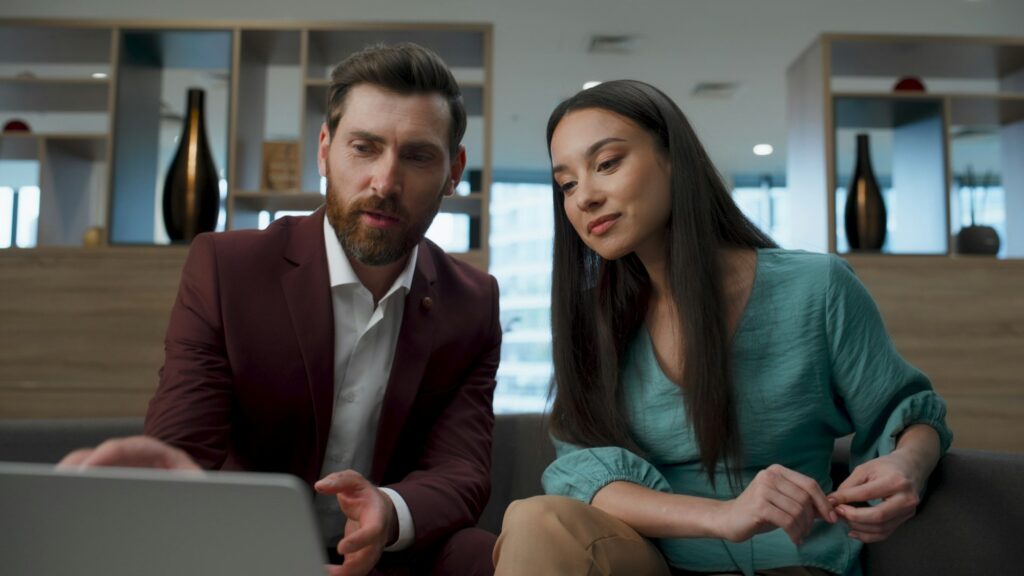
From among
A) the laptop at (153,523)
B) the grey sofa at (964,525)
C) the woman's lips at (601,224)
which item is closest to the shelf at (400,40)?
the woman's lips at (601,224)

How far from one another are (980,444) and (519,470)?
2.55 metres

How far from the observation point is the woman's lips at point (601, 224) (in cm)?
134

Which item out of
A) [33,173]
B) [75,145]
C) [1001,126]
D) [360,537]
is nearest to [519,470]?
[360,537]

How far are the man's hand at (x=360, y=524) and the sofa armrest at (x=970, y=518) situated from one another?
0.80 m

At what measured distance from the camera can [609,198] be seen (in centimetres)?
133

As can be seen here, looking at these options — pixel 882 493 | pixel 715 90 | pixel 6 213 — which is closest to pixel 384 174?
pixel 882 493

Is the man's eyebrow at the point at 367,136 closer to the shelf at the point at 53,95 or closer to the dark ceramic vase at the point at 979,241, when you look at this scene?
the shelf at the point at 53,95

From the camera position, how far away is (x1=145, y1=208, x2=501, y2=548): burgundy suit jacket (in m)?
1.36

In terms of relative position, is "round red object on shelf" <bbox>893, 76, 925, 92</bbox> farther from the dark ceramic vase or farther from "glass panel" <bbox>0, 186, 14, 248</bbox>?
"glass panel" <bbox>0, 186, 14, 248</bbox>

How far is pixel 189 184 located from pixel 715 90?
4119mm

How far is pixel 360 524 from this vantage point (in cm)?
108

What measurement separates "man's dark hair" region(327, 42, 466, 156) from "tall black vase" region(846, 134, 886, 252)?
2.54 metres

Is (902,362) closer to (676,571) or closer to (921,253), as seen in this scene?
(676,571)

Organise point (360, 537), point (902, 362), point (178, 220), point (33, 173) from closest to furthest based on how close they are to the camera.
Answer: point (360, 537) → point (902, 362) → point (178, 220) → point (33, 173)
